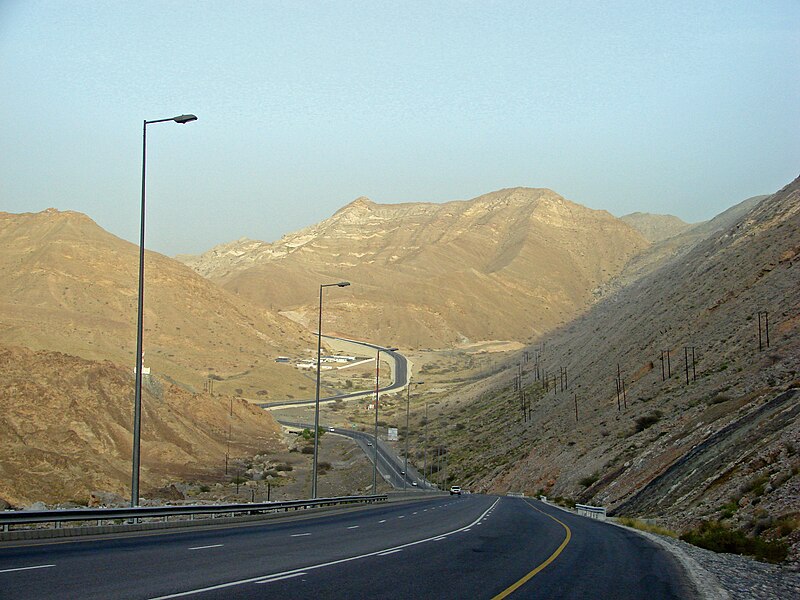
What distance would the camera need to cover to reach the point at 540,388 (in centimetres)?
10788

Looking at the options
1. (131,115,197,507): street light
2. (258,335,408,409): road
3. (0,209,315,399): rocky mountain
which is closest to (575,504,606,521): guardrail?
(131,115,197,507): street light

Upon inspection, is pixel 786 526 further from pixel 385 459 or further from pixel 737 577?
pixel 385 459

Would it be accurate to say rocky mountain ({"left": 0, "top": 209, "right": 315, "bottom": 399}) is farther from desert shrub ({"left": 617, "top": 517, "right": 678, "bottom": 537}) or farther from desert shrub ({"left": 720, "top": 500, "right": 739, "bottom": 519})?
desert shrub ({"left": 720, "top": 500, "right": 739, "bottom": 519})

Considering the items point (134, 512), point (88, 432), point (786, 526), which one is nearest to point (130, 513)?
point (134, 512)

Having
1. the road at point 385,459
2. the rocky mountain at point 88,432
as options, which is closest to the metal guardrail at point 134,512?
the rocky mountain at point 88,432

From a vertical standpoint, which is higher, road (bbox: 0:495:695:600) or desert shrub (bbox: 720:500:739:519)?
road (bbox: 0:495:695:600)

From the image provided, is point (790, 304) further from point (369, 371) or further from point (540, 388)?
point (369, 371)

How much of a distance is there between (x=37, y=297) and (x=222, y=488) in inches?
3196

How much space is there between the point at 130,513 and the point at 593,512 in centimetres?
2827

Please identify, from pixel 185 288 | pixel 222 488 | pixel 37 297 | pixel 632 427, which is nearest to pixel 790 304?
pixel 632 427

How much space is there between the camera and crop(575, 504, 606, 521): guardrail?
41594mm

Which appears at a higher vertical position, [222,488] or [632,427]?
[632,427]

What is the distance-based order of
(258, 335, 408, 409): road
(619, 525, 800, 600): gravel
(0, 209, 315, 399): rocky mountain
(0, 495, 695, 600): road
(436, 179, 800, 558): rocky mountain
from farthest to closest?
(258, 335, 408, 409): road, (0, 209, 315, 399): rocky mountain, (436, 179, 800, 558): rocky mountain, (619, 525, 800, 600): gravel, (0, 495, 695, 600): road

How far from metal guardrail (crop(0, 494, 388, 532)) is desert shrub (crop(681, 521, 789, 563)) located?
14602 mm
